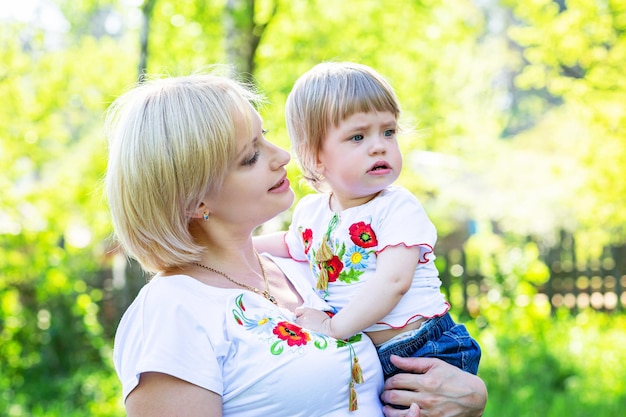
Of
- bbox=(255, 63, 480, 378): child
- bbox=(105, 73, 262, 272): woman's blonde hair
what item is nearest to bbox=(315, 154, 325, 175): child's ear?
bbox=(255, 63, 480, 378): child

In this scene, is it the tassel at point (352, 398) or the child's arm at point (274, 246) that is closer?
the tassel at point (352, 398)

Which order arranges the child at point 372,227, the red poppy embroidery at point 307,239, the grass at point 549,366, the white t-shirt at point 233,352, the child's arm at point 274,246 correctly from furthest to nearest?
the grass at point 549,366, the child's arm at point 274,246, the red poppy embroidery at point 307,239, the child at point 372,227, the white t-shirt at point 233,352

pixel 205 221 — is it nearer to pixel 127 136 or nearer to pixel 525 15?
pixel 127 136

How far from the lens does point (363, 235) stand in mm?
2078

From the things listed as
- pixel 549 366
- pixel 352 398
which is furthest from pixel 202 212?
pixel 549 366

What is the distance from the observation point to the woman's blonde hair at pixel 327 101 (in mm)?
2053

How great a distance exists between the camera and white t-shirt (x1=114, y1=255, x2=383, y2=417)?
5.49 ft

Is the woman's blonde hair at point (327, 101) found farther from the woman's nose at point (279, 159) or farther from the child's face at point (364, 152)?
the woman's nose at point (279, 159)

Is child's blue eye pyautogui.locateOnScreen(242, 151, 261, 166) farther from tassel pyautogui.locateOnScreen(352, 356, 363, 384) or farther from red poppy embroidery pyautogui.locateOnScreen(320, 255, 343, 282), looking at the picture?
tassel pyautogui.locateOnScreen(352, 356, 363, 384)

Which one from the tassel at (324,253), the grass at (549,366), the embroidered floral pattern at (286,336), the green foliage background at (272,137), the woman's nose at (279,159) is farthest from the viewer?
the green foliage background at (272,137)

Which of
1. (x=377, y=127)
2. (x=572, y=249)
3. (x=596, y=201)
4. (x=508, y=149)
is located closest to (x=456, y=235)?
(x=508, y=149)

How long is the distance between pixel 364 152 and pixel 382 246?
0.26 meters

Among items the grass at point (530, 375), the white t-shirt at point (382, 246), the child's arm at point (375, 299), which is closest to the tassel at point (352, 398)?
the child's arm at point (375, 299)

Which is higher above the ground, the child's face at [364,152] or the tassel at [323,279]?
the child's face at [364,152]
